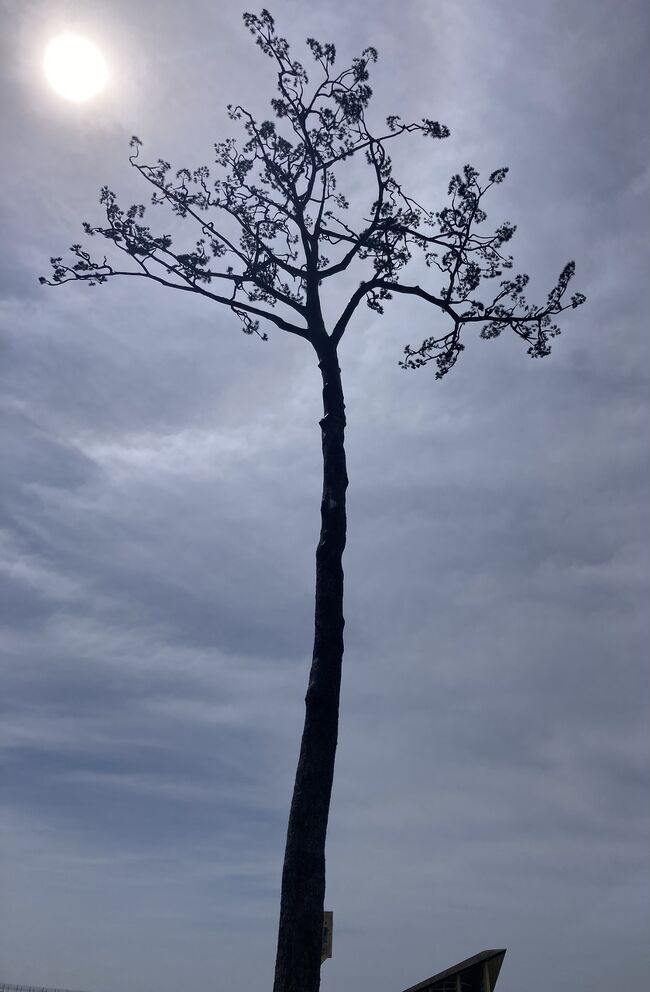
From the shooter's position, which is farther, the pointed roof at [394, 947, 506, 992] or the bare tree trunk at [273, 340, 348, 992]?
the pointed roof at [394, 947, 506, 992]

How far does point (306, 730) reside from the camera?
7902 mm

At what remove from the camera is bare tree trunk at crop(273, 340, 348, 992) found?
6656mm

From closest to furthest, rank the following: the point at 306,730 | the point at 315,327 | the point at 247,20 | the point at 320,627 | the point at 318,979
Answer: the point at 318,979
the point at 306,730
the point at 320,627
the point at 315,327
the point at 247,20

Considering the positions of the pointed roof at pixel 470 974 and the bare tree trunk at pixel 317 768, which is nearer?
the bare tree trunk at pixel 317 768

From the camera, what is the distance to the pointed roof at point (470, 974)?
17016mm

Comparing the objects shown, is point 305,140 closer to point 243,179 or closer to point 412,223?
point 243,179

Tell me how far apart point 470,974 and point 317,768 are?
13794 millimetres

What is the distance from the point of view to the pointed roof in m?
17.0

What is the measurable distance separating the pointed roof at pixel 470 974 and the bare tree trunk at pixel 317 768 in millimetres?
12699

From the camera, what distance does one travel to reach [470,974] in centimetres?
1756

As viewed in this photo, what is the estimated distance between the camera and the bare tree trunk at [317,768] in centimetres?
666

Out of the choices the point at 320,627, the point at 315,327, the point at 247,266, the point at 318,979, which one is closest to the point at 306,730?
the point at 320,627

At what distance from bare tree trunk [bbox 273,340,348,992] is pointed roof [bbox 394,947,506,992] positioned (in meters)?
12.7

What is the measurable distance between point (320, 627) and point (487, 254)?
8.39m
